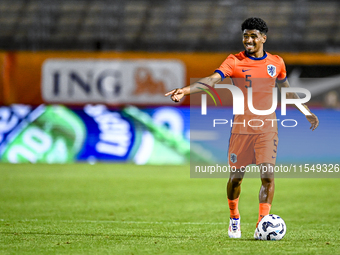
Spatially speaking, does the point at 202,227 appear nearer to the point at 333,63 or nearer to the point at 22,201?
the point at 22,201

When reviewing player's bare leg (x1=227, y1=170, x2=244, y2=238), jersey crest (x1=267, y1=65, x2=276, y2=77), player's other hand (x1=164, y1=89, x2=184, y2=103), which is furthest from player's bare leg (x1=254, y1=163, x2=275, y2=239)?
player's other hand (x1=164, y1=89, x2=184, y2=103)

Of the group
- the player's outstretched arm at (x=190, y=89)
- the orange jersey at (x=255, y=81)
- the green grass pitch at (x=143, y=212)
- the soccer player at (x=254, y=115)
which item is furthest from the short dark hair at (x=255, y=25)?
the green grass pitch at (x=143, y=212)

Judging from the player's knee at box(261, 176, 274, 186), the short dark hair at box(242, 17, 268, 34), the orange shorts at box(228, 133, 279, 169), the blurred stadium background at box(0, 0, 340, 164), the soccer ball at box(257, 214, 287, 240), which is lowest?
the blurred stadium background at box(0, 0, 340, 164)

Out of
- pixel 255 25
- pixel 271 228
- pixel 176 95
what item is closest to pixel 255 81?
pixel 255 25

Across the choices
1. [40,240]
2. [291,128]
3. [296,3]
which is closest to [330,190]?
[291,128]

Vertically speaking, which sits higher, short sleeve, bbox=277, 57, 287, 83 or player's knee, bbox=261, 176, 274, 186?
short sleeve, bbox=277, 57, 287, 83

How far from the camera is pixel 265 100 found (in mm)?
5230

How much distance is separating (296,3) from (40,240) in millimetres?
15947

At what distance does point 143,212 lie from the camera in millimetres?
7371

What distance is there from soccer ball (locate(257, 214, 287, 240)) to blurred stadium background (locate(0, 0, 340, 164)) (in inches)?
316

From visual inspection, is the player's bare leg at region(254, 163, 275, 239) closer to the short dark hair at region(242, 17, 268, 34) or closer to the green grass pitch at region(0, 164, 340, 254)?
the green grass pitch at region(0, 164, 340, 254)

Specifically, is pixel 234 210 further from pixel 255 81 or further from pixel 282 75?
pixel 282 75

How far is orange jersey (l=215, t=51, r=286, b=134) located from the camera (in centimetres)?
516

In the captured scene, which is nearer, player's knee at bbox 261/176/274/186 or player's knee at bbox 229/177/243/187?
player's knee at bbox 261/176/274/186
